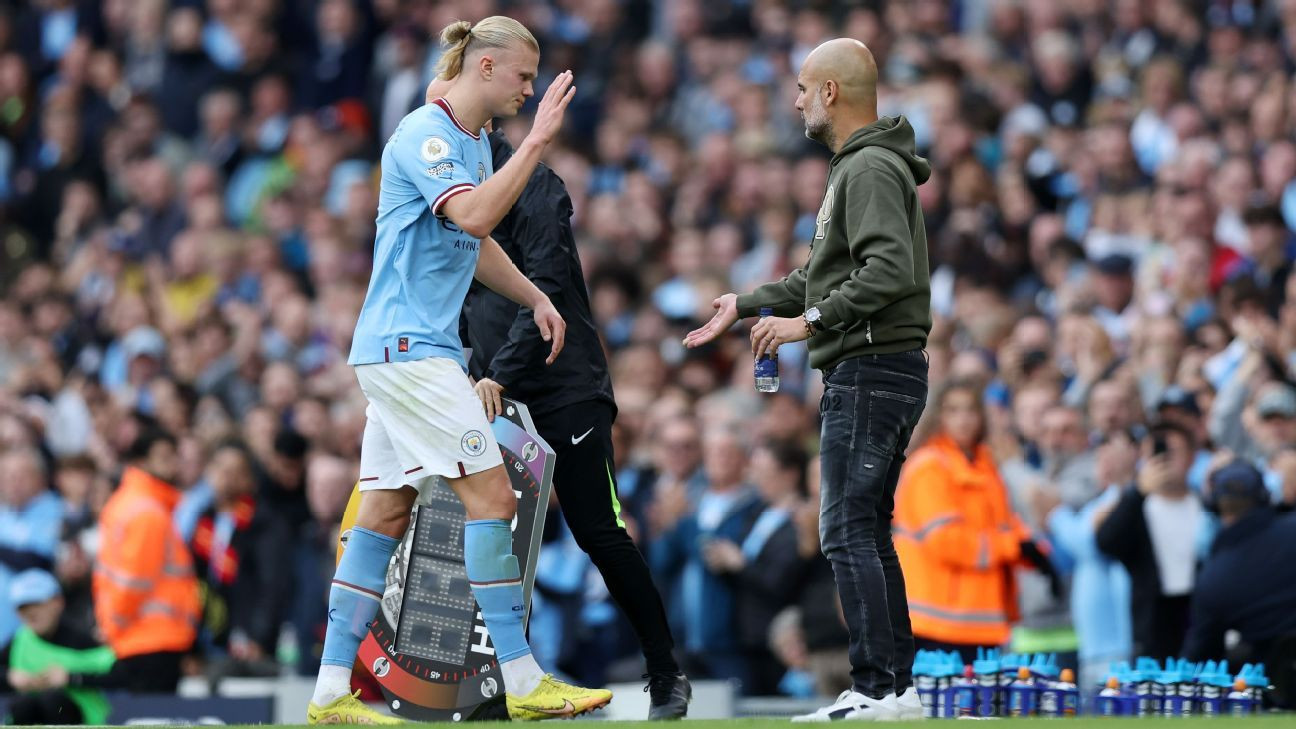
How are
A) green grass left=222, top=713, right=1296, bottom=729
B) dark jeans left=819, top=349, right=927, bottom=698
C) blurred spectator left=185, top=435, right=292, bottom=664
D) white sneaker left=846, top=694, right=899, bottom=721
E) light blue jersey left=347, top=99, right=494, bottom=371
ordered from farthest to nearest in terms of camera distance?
blurred spectator left=185, top=435, right=292, bottom=664
light blue jersey left=347, top=99, right=494, bottom=371
dark jeans left=819, top=349, right=927, bottom=698
white sneaker left=846, top=694, right=899, bottom=721
green grass left=222, top=713, right=1296, bottom=729

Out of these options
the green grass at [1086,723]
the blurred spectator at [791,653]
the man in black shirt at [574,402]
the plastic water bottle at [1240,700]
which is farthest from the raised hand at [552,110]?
the blurred spectator at [791,653]

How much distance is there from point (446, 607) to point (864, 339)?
194 centimetres

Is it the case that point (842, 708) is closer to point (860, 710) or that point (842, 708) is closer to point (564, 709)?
point (860, 710)

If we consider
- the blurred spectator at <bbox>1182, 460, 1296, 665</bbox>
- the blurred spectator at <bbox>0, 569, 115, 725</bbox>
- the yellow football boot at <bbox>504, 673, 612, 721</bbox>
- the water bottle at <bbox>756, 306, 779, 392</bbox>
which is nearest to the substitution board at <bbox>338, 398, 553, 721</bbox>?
the yellow football boot at <bbox>504, 673, 612, 721</bbox>

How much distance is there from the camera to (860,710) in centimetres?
668

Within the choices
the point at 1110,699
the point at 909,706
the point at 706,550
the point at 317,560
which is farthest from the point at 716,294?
the point at 909,706

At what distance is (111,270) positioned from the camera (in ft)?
56.9

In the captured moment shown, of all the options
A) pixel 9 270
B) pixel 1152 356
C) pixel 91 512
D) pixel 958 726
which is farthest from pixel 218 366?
pixel 958 726

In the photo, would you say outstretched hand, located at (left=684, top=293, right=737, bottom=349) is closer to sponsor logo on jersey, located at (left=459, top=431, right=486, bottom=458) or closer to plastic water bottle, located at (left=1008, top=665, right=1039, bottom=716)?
sponsor logo on jersey, located at (left=459, top=431, right=486, bottom=458)

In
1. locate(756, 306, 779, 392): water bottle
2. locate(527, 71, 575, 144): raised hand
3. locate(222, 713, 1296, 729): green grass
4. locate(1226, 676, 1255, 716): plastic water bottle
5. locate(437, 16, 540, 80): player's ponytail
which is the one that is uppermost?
locate(437, 16, 540, 80): player's ponytail

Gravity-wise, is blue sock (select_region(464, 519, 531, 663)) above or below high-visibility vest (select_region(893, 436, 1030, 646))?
below

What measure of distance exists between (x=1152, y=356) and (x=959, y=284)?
182 cm

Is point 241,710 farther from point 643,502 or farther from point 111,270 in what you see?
point 111,270

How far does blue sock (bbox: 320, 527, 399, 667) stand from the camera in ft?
23.3
